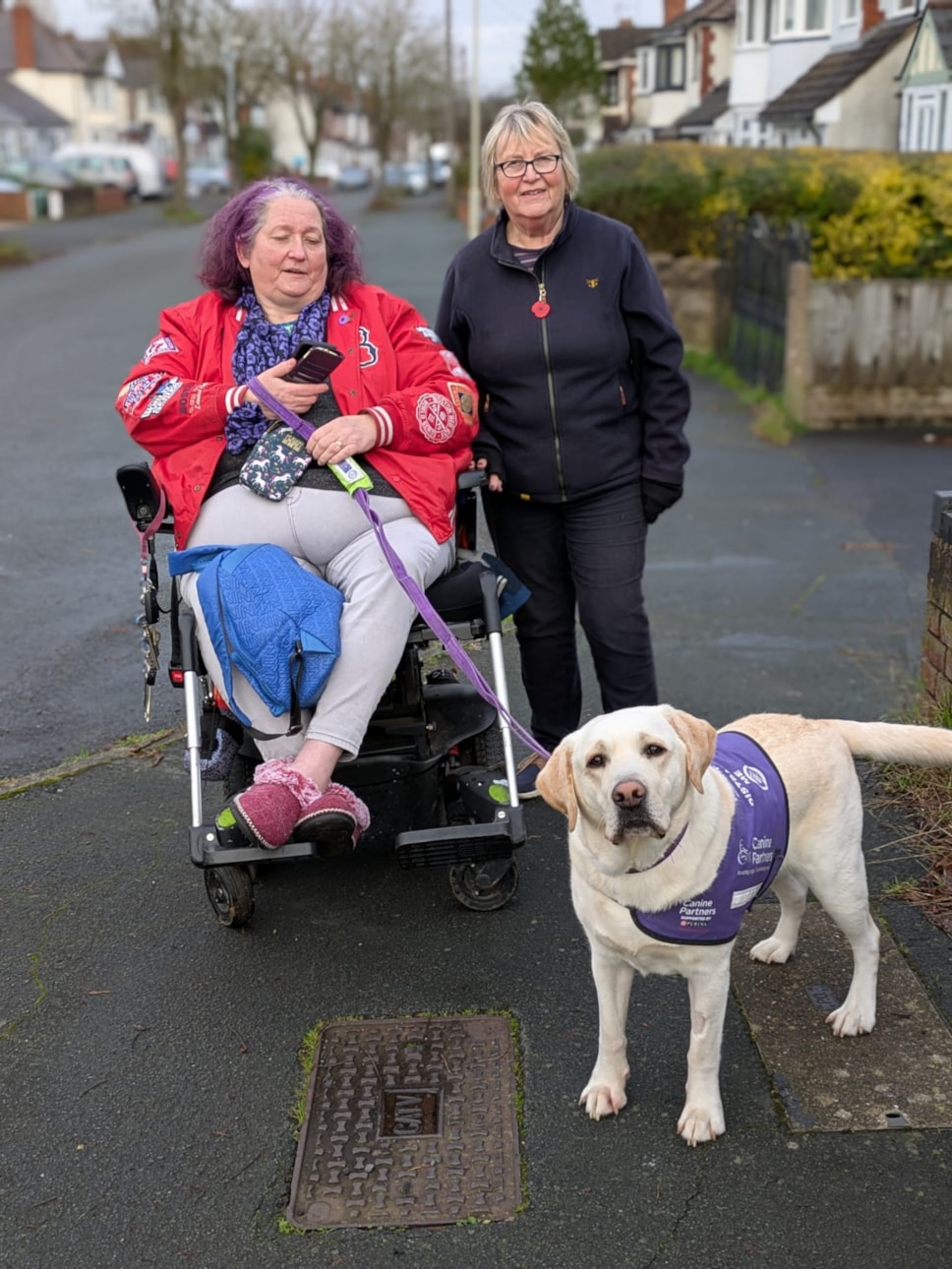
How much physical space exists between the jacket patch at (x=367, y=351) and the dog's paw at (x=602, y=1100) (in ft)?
7.76

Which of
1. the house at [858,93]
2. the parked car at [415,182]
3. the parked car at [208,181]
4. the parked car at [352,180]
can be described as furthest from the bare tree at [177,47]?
the parked car at [352,180]

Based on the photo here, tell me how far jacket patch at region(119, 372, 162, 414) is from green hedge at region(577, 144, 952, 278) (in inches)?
386

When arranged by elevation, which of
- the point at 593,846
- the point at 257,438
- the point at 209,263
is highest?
the point at 209,263

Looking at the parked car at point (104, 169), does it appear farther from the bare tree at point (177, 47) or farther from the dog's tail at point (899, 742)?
the dog's tail at point (899, 742)

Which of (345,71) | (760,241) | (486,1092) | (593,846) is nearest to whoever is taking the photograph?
(593,846)

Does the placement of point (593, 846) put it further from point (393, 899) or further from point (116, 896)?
point (116, 896)

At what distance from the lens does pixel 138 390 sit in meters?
4.17

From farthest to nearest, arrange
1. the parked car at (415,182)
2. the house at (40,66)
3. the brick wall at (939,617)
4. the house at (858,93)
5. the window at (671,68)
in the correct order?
the parked car at (415,182), the house at (40,66), the window at (671,68), the house at (858,93), the brick wall at (939,617)

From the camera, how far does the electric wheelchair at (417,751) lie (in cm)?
382

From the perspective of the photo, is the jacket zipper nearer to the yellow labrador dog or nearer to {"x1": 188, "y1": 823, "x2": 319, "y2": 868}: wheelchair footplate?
the yellow labrador dog

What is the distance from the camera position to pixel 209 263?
439 cm

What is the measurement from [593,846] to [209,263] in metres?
2.45

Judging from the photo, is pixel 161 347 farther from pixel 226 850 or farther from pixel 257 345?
pixel 226 850

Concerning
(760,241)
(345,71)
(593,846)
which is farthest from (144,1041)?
(345,71)
